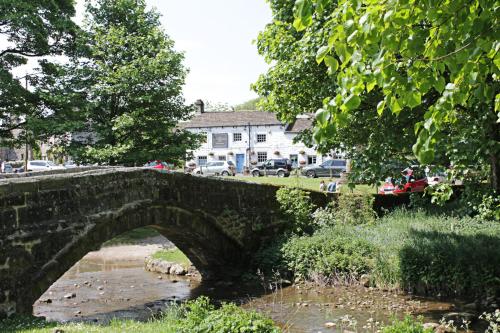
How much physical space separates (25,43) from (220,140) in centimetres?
3369

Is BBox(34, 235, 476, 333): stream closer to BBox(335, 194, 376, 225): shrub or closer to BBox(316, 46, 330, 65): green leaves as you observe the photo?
BBox(335, 194, 376, 225): shrub

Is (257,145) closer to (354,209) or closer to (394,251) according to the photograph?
(354,209)

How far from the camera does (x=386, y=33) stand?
11.8ft

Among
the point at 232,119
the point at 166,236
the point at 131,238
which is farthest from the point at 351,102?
the point at 232,119

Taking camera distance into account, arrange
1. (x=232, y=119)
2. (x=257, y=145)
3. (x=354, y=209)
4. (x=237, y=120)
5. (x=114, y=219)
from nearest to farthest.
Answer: (x=114, y=219), (x=354, y=209), (x=257, y=145), (x=237, y=120), (x=232, y=119)

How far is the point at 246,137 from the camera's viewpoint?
53.8 metres

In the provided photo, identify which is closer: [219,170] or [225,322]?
[225,322]

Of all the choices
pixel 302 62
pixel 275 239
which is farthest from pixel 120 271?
pixel 302 62

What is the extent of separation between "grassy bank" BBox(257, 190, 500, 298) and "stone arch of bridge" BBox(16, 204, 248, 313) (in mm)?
1155

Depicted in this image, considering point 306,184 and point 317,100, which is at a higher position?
point 317,100

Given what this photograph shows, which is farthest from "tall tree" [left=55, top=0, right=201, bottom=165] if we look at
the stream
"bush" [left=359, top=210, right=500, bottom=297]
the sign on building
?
the sign on building

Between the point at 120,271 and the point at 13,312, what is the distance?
8.11m

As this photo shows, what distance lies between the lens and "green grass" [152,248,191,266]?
17.5 m

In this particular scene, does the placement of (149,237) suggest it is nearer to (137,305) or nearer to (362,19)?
(137,305)
